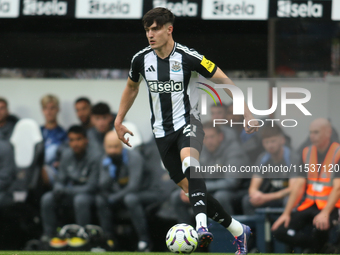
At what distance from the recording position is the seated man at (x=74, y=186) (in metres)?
6.95

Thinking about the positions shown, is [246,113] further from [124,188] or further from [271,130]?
[124,188]

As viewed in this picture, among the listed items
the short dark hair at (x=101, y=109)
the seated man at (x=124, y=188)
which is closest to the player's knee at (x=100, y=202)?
the seated man at (x=124, y=188)

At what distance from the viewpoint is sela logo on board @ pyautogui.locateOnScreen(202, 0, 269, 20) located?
244 inches

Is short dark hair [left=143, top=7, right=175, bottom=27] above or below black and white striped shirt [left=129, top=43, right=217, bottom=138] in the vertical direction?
above

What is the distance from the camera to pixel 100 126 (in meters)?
7.11

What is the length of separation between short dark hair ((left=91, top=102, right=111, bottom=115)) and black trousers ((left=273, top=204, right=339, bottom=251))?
232cm

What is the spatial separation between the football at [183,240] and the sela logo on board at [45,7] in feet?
9.85

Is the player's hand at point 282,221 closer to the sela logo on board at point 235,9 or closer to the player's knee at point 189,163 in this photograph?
the sela logo on board at point 235,9

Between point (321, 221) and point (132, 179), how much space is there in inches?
81.1

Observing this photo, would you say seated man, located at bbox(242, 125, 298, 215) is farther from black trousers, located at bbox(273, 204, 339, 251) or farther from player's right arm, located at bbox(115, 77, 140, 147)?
player's right arm, located at bbox(115, 77, 140, 147)

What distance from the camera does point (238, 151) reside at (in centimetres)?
694

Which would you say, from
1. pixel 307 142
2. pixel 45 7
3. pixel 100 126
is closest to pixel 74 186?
pixel 100 126

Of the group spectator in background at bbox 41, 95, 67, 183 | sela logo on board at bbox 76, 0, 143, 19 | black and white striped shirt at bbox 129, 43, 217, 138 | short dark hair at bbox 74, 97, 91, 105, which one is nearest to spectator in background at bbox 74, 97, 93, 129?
short dark hair at bbox 74, 97, 91, 105

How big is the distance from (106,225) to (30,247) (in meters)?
0.87
